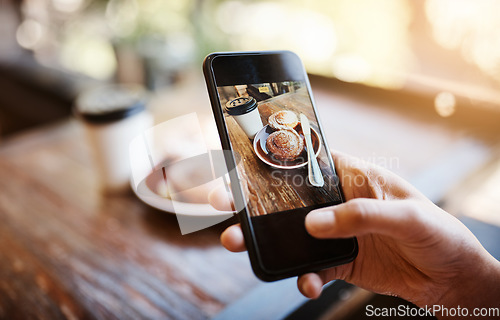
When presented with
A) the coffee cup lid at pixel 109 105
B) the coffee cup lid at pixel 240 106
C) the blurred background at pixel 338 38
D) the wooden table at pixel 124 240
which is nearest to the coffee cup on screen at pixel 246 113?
the coffee cup lid at pixel 240 106

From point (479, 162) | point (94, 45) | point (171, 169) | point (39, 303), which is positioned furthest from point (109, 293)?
point (94, 45)

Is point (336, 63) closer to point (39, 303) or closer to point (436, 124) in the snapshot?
point (436, 124)

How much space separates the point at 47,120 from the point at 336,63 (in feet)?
6.28

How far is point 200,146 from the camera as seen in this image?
0.63 metres

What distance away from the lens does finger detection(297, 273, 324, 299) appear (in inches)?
16.4

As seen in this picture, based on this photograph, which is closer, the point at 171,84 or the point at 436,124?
the point at 436,124

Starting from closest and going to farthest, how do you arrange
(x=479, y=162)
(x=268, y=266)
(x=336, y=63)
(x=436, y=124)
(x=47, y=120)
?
(x=268, y=266) < (x=479, y=162) < (x=436, y=124) < (x=336, y=63) < (x=47, y=120)

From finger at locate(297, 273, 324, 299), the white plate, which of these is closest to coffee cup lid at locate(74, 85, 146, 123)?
the white plate

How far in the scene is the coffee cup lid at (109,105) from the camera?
2.36 ft

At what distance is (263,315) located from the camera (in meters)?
0.50

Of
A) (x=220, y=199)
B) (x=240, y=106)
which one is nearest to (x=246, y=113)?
(x=240, y=106)

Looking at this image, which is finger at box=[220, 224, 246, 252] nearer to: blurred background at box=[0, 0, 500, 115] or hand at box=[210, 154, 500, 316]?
hand at box=[210, 154, 500, 316]

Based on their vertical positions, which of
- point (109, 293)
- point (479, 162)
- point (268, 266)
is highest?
point (268, 266)

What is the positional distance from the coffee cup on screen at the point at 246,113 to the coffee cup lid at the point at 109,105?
0.37m
